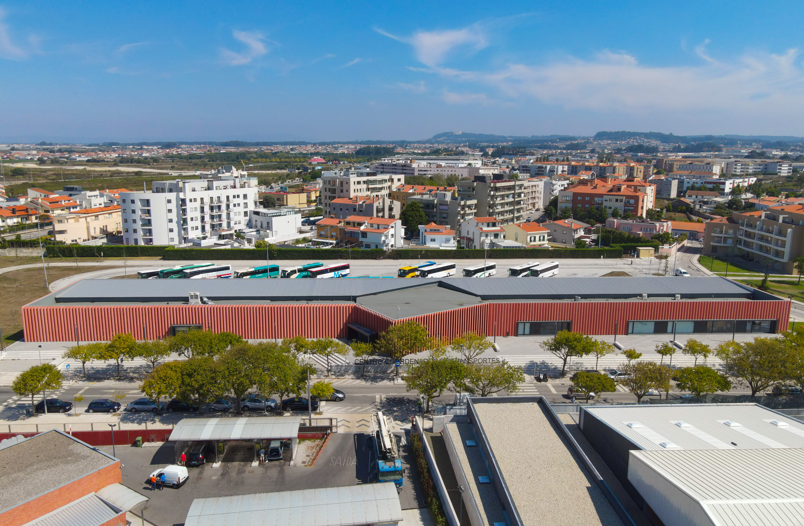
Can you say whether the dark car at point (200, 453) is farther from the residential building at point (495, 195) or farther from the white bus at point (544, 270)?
the residential building at point (495, 195)

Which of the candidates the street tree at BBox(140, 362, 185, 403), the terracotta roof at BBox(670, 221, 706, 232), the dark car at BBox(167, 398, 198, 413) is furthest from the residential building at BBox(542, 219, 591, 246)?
the street tree at BBox(140, 362, 185, 403)

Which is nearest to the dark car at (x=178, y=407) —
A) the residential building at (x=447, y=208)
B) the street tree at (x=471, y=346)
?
the street tree at (x=471, y=346)

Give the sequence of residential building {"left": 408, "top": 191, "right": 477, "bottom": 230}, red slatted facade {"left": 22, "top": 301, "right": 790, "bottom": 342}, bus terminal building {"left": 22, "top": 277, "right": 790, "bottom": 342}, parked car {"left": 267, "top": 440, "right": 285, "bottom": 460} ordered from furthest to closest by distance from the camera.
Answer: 1. residential building {"left": 408, "top": 191, "right": 477, "bottom": 230}
2. bus terminal building {"left": 22, "top": 277, "right": 790, "bottom": 342}
3. red slatted facade {"left": 22, "top": 301, "right": 790, "bottom": 342}
4. parked car {"left": 267, "top": 440, "right": 285, "bottom": 460}

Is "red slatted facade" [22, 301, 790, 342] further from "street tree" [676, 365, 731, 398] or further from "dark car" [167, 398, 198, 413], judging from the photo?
"street tree" [676, 365, 731, 398]

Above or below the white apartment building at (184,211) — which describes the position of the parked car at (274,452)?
below

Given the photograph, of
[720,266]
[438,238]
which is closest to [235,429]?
[438,238]

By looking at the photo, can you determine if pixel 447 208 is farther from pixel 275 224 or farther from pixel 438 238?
pixel 275 224
